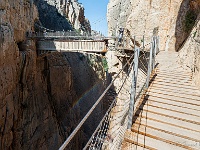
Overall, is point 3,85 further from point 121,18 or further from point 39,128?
point 121,18

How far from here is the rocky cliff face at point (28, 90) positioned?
1186cm

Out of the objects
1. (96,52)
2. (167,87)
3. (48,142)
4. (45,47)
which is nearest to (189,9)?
(96,52)

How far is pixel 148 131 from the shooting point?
11.6 feet

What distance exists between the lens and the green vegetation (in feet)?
39.1

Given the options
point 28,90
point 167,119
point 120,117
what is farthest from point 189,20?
point 28,90

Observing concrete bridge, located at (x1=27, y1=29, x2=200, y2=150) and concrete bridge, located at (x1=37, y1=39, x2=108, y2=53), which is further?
concrete bridge, located at (x1=37, y1=39, x2=108, y2=53)

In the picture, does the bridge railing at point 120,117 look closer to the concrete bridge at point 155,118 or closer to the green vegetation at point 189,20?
the concrete bridge at point 155,118

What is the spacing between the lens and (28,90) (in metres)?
15.7

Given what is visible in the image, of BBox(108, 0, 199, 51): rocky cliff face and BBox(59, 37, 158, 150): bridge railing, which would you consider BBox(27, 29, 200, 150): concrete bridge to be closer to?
BBox(59, 37, 158, 150): bridge railing

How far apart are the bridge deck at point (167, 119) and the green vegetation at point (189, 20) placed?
26.6ft

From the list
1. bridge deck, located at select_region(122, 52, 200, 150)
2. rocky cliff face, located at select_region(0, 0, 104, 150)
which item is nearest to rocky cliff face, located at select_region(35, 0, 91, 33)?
rocky cliff face, located at select_region(0, 0, 104, 150)

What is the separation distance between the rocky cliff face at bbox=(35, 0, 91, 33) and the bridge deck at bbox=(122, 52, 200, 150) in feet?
100

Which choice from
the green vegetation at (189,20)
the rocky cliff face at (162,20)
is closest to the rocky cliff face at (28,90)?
the rocky cliff face at (162,20)

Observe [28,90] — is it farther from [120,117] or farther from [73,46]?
[120,117]
